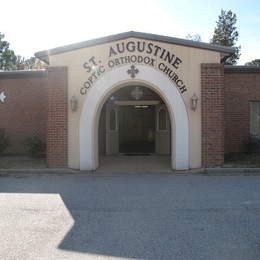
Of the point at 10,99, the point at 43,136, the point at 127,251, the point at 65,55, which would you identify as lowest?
the point at 127,251

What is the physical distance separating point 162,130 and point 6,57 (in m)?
42.2

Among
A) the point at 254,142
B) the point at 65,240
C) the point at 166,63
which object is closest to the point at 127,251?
the point at 65,240

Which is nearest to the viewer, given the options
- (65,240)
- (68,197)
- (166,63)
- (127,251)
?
(127,251)

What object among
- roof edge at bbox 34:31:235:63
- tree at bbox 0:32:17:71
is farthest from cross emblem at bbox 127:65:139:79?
tree at bbox 0:32:17:71

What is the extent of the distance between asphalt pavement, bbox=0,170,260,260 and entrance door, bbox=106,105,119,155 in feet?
17.9

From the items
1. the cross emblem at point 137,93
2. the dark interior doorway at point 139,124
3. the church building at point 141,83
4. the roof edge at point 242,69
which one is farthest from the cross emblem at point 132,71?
the dark interior doorway at point 139,124

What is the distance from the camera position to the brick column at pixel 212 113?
424 inches

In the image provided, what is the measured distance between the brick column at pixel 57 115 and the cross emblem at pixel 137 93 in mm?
4314

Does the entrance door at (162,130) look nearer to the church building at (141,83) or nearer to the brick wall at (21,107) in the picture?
the church building at (141,83)

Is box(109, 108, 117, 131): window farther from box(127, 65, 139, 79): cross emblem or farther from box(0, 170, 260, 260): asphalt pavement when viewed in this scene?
box(0, 170, 260, 260): asphalt pavement

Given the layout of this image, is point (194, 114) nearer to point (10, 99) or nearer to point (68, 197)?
point (68, 197)

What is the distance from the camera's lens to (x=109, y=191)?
27.0 ft

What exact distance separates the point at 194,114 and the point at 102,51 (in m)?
3.52

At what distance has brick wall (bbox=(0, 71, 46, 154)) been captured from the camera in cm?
1444
